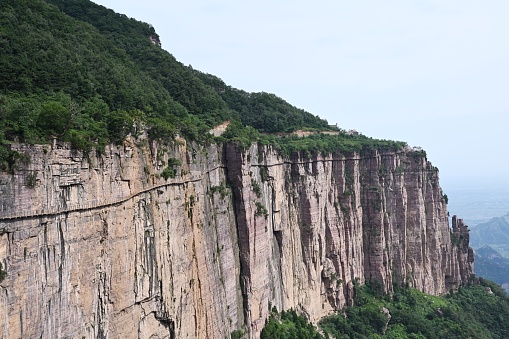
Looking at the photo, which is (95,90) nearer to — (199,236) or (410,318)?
(199,236)

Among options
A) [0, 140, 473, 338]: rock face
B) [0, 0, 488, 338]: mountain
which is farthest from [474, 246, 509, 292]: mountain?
[0, 140, 473, 338]: rock face

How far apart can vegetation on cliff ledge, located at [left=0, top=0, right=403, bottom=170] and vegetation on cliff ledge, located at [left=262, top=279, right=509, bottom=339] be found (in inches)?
613

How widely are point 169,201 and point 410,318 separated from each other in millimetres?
34706

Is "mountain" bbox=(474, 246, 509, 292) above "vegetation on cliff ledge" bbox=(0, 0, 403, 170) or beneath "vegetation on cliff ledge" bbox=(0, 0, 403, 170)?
beneath

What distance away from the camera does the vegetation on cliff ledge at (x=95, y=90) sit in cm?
2060

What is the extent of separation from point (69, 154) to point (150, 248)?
7086 millimetres

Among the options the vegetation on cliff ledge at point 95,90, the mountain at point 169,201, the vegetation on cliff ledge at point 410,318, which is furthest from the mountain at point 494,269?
the vegetation on cliff ledge at point 95,90

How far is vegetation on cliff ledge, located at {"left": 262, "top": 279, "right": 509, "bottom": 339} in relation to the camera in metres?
46.5

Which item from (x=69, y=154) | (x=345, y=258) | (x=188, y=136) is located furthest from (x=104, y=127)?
(x=345, y=258)

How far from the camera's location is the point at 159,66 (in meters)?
48.8

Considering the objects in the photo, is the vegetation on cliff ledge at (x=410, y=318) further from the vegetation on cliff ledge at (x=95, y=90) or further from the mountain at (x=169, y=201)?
the vegetation on cliff ledge at (x=95, y=90)

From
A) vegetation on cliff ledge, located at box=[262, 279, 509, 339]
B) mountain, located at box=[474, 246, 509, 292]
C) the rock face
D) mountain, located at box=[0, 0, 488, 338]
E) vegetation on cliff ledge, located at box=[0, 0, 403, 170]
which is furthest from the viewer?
mountain, located at box=[474, 246, 509, 292]

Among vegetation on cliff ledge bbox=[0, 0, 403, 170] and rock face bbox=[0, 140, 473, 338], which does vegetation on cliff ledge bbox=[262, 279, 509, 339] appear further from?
vegetation on cliff ledge bbox=[0, 0, 403, 170]

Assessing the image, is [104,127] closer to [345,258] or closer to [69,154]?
[69,154]
